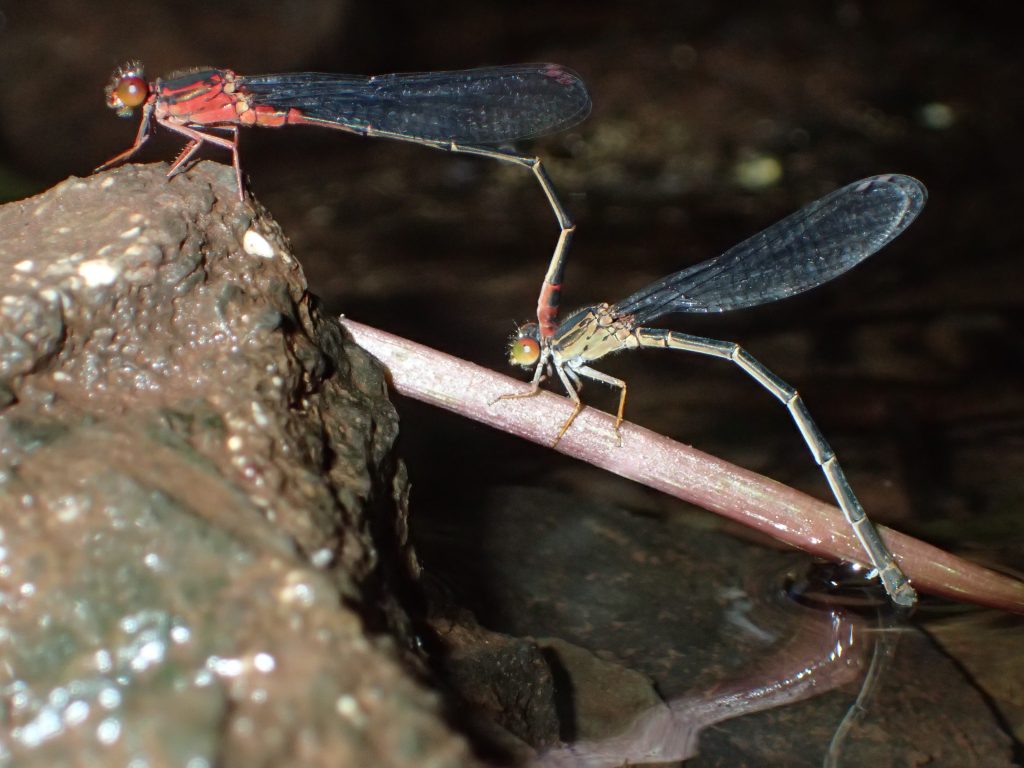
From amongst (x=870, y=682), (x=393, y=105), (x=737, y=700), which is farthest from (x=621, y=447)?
(x=393, y=105)

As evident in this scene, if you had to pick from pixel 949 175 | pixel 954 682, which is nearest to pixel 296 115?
pixel 954 682

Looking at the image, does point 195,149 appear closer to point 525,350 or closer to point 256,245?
point 256,245

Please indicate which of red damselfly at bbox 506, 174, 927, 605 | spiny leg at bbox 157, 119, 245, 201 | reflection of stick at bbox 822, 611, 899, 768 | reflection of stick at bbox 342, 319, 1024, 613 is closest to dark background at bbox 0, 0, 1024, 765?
reflection of stick at bbox 822, 611, 899, 768

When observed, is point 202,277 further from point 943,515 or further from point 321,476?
point 943,515

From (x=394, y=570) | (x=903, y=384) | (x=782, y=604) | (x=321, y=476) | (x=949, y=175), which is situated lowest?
(x=949, y=175)

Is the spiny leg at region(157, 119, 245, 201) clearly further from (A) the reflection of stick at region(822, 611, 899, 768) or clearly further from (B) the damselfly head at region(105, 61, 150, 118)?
(A) the reflection of stick at region(822, 611, 899, 768)
